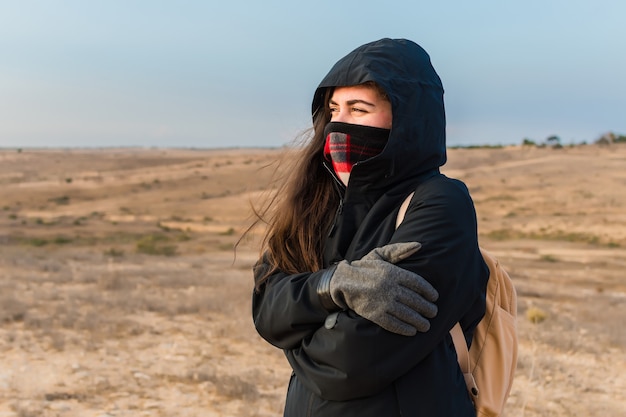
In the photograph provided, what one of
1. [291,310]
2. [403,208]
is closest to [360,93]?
[403,208]

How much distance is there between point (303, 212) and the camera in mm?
2102

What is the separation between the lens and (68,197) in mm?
45875

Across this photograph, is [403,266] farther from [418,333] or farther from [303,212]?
[303,212]

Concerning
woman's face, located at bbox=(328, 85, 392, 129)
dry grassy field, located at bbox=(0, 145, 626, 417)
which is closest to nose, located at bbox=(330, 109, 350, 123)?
woman's face, located at bbox=(328, 85, 392, 129)

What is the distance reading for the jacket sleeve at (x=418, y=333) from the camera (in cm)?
162

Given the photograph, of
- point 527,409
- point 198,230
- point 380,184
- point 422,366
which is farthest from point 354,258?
point 198,230

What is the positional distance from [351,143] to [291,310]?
0.53m

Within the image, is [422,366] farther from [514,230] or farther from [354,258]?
[514,230]

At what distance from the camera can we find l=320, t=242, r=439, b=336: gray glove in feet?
5.17

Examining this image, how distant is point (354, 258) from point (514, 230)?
26778 millimetres

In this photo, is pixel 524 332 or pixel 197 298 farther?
pixel 197 298

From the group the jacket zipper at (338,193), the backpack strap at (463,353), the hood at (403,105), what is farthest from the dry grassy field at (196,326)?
the backpack strap at (463,353)

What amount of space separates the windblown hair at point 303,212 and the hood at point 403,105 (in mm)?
255

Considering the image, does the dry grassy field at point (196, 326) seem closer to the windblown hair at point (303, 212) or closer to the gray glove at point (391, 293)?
the windblown hair at point (303, 212)
